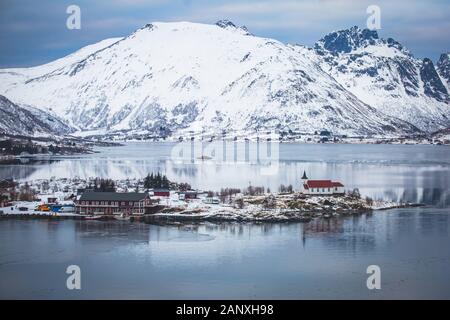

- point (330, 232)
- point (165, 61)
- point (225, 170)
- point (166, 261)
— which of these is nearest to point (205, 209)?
point (330, 232)

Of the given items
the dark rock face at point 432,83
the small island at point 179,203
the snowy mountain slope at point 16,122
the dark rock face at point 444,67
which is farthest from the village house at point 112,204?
the dark rock face at point 444,67

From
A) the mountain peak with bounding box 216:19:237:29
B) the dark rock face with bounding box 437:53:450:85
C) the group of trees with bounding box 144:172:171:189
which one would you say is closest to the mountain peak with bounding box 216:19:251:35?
the mountain peak with bounding box 216:19:237:29

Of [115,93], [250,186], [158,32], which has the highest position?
[158,32]

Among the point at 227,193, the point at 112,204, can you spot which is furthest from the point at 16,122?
the point at 112,204

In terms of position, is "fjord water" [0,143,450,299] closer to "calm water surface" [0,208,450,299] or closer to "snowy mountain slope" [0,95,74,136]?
"calm water surface" [0,208,450,299]

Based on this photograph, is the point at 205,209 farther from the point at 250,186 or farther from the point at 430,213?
the point at 430,213

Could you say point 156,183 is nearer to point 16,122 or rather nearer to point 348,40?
point 16,122

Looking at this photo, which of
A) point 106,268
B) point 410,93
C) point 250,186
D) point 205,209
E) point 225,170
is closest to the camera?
Result: point 106,268
